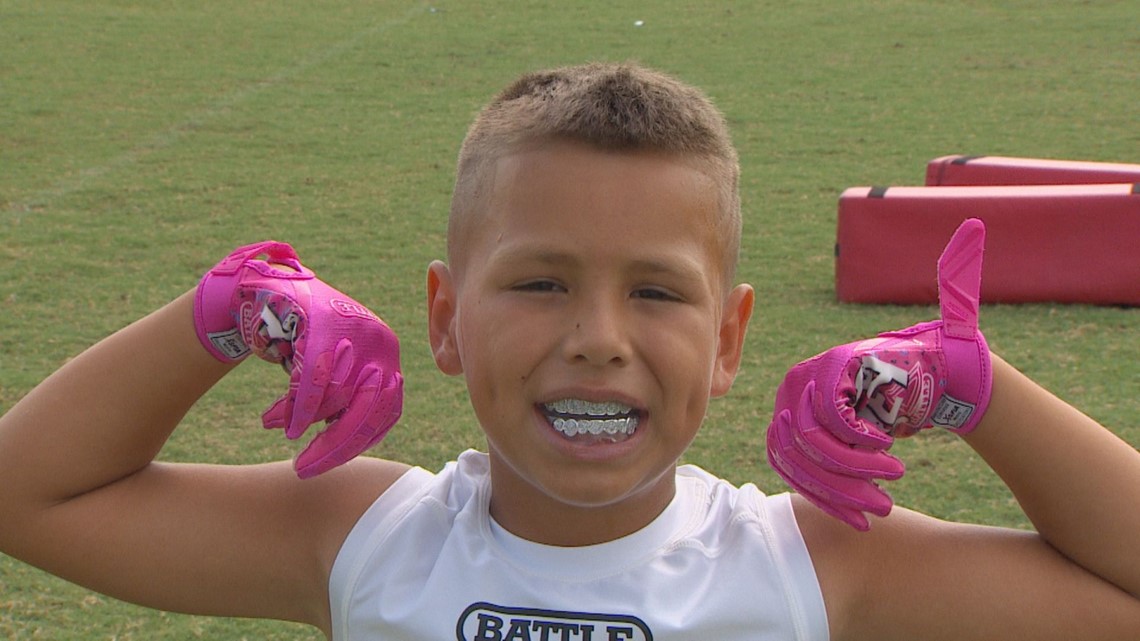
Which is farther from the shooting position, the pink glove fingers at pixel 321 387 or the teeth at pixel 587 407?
the pink glove fingers at pixel 321 387

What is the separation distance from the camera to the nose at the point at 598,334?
4.66ft

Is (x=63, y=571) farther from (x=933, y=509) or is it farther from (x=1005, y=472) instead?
(x=933, y=509)

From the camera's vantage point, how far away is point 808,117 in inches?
311

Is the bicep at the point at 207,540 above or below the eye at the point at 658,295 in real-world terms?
below

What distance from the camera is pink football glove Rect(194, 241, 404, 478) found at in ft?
5.13

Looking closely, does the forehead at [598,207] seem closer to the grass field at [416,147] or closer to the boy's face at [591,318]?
the boy's face at [591,318]

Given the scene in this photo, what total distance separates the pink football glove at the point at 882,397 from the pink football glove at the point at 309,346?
17.7 inches

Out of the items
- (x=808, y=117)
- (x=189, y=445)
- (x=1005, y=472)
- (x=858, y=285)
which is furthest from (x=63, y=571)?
(x=808, y=117)

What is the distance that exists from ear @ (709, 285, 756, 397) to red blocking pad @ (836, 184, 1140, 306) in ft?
9.95

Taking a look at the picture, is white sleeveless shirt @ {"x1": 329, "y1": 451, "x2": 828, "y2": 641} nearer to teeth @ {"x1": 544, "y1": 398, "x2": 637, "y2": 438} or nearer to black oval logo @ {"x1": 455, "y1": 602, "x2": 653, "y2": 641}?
black oval logo @ {"x1": 455, "y1": 602, "x2": 653, "y2": 641}

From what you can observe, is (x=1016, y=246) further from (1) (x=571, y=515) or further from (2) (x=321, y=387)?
(2) (x=321, y=387)

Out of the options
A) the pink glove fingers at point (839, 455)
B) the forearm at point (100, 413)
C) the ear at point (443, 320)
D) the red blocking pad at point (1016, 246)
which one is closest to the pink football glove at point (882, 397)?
the pink glove fingers at point (839, 455)

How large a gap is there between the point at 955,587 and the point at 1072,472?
0.17 meters

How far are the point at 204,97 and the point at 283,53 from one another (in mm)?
1541
